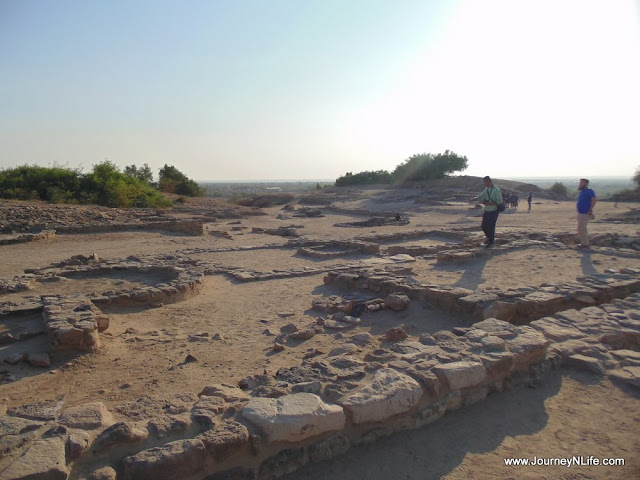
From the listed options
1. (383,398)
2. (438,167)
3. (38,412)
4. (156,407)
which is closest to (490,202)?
(383,398)

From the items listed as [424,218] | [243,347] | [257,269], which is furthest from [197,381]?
[424,218]

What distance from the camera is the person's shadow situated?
25.2 ft

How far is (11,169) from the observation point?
24.3 m

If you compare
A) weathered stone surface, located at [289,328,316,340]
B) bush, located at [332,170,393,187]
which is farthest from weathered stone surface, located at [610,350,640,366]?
bush, located at [332,170,393,187]

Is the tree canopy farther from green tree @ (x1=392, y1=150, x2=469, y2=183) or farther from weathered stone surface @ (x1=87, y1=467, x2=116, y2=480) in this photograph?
weathered stone surface @ (x1=87, y1=467, x2=116, y2=480)

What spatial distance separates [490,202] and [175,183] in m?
32.7

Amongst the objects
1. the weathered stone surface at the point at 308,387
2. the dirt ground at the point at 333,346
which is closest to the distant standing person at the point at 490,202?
the dirt ground at the point at 333,346

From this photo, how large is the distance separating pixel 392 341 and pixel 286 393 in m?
2.11

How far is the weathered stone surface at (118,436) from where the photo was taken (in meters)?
2.38

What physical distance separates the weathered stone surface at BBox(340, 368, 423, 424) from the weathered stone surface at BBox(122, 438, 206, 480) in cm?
97

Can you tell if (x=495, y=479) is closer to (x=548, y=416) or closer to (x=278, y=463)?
(x=548, y=416)

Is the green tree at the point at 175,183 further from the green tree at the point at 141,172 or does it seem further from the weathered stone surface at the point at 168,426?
the weathered stone surface at the point at 168,426

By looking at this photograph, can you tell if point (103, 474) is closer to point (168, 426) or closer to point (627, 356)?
point (168, 426)

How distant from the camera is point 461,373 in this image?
3.21m
